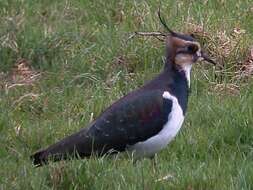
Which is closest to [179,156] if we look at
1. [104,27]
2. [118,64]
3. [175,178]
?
[175,178]

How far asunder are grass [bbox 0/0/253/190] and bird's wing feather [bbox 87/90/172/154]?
15cm

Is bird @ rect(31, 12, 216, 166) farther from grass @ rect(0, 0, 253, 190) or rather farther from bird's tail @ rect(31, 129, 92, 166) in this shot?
grass @ rect(0, 0, 253, 190)

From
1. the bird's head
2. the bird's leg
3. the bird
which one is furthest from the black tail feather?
the bird's head

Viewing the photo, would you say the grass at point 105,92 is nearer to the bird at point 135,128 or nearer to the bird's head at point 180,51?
the bird at point 135,128

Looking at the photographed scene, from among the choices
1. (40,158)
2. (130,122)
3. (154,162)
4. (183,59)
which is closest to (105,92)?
(183,59)

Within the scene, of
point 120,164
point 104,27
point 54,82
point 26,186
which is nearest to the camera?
point 26,186

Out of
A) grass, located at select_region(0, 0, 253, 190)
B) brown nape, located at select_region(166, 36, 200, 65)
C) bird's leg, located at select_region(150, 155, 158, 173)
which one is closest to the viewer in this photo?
grass, located at select_region(0, 0, 253, 190)

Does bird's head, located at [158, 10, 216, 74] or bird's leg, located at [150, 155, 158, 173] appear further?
bird's head, located at [158, 10, 216, 74]

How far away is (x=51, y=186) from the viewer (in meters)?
6.61

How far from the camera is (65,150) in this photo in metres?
7.08

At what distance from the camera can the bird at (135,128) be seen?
7109mm

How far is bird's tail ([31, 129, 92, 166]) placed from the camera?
7.00 meters

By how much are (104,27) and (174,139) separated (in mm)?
2397

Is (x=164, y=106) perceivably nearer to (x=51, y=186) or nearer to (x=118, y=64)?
(x=51, y=186)
